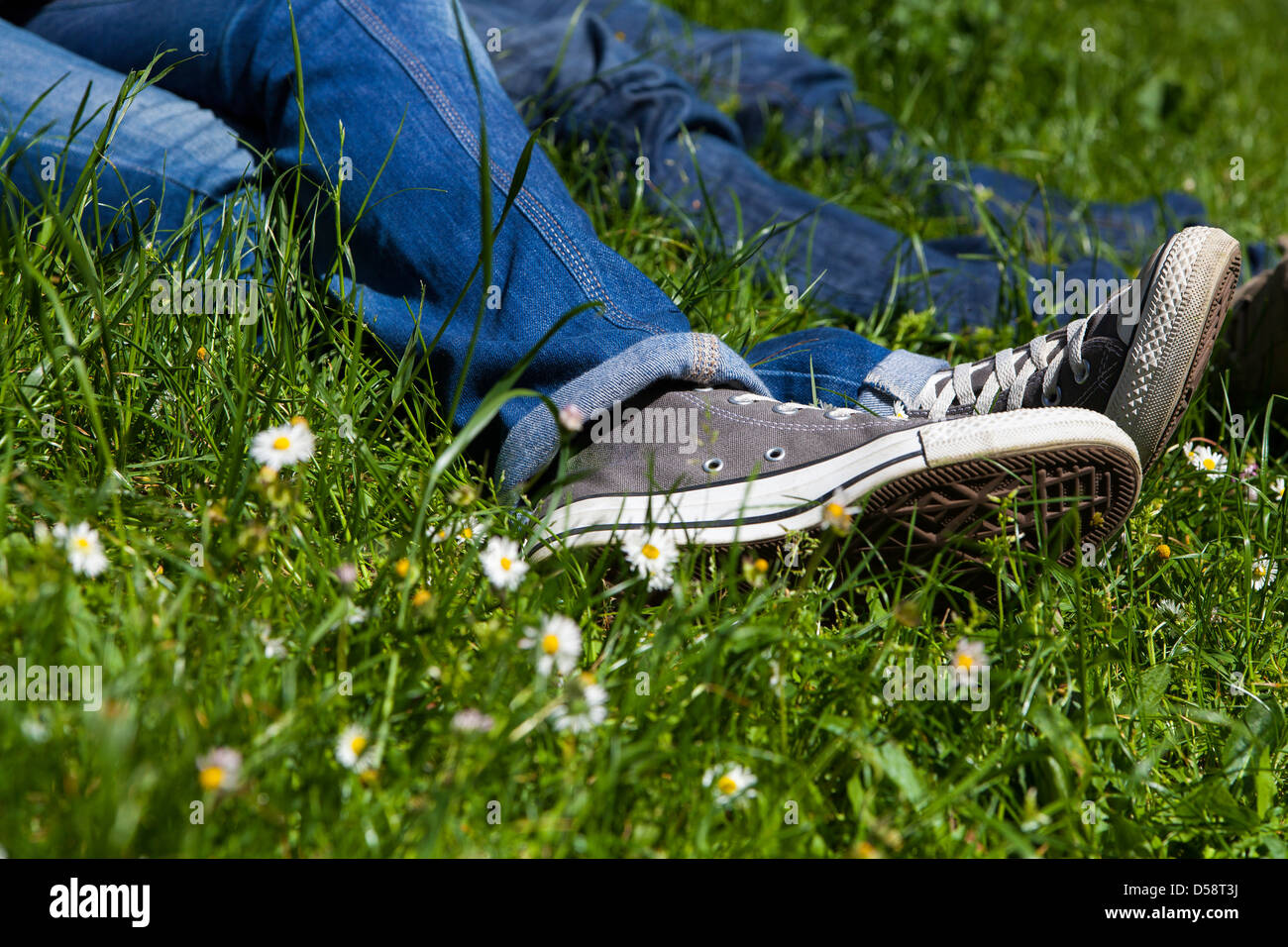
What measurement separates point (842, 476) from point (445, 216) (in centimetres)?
79

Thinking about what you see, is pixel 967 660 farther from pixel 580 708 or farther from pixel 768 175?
pixel 768 175

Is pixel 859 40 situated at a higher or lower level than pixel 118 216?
higher

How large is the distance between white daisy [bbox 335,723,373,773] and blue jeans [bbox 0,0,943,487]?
594 mm

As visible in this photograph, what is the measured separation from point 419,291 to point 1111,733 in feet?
4.09

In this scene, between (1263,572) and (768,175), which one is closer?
(1263,572)

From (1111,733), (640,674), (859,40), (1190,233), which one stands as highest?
(859,40)

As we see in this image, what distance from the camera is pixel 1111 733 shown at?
1275 mm

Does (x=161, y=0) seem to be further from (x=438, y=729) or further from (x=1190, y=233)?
(x=1190, y=233)

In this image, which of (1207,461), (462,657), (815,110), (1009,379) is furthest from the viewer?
(815,110)

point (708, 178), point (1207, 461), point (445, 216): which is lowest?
point (1207, 461)

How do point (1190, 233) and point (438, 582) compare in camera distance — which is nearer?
point (438, 582)

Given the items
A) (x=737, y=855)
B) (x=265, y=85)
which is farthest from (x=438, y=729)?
(x=265, y=85)

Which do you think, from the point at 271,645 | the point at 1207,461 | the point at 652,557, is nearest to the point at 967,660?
the point at 652,557

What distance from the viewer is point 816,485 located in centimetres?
145
